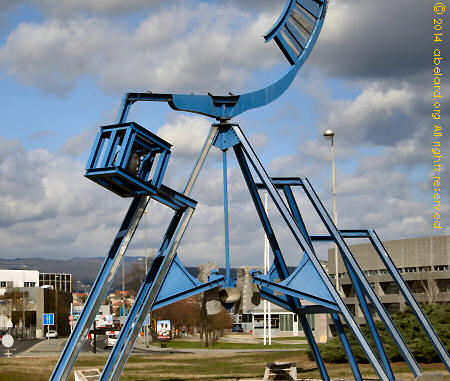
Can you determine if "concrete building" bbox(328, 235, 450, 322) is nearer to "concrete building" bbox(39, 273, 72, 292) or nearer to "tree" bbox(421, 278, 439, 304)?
"tree" bbox(421, 278, 439, 304)

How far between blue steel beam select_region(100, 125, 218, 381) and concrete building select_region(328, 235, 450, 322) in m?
45.0

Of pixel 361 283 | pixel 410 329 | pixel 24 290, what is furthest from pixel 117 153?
pixel 24 290

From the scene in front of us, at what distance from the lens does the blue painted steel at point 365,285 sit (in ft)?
66.2

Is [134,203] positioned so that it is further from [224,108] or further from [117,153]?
[224,108]

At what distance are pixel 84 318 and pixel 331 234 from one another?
22.8 ft

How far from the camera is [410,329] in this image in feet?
108

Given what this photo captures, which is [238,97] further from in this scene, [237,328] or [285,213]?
[237,328]

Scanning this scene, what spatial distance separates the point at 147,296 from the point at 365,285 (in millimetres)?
5482

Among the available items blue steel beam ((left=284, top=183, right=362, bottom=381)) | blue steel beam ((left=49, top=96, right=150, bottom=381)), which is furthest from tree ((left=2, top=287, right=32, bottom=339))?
blue steel beam ((left=49, top=96, right=150, bottom=381))

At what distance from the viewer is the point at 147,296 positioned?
18406 mm

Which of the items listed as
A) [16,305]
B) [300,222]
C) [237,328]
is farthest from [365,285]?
[237,328]

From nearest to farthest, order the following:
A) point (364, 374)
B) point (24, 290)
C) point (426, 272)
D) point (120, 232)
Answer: point (120, 232) < point (364, 374) < point (426, 272) < point (24, 290)

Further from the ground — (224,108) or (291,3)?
(291,3)

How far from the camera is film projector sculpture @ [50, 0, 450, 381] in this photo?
668 inches
